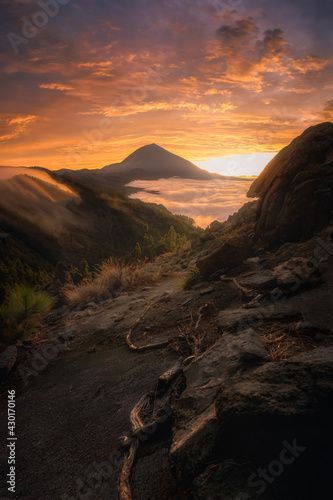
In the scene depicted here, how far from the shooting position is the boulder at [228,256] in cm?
732

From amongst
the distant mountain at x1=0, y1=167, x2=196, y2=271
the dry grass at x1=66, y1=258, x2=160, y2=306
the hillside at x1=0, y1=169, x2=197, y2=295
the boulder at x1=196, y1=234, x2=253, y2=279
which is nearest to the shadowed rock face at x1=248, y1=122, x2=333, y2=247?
the boulder at x1=196, y1=234, x2=253, y2=279

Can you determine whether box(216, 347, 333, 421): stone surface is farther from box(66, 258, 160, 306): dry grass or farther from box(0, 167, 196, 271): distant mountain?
box(0, 167, 196, 271): distant mountain

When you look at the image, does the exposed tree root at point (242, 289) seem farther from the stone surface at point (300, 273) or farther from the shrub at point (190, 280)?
the shrub at point (190, 280)

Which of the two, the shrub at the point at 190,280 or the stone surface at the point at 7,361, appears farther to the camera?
the shrub at the point at 190,280

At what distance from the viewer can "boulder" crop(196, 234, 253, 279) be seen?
24.0 feet

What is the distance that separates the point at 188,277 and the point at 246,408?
5.68 meters

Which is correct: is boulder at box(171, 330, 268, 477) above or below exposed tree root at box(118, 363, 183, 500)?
above

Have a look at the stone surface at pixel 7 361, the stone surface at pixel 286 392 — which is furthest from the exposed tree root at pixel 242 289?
the stone surface at pixel 7 361

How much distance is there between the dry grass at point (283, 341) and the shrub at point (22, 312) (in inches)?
255

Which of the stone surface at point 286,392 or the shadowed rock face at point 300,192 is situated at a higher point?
the shadowed rock face at point 300,192

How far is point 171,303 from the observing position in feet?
22.4

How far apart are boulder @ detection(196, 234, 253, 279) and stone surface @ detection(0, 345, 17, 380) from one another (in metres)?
5.03

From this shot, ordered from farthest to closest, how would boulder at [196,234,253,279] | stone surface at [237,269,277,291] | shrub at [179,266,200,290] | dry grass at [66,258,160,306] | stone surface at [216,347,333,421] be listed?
dry grass at [66,258,160,306] < shrub at [179,266,200,290] < boulder at [196,234,253,279] < stone surface at [237,269,277,291] < stone surface at [216,347,333,421]

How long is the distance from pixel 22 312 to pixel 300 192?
8486mm
